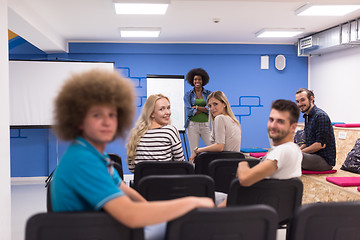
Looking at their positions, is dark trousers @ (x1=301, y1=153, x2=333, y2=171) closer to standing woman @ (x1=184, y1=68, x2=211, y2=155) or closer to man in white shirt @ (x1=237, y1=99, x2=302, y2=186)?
man in white shirt @ (x1=237, y1=99, x2=302, y2=186)

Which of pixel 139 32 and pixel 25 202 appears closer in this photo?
pixel 25 202

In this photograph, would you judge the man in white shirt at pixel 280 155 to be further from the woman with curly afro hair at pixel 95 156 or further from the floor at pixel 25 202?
the floor at pixel 25 202

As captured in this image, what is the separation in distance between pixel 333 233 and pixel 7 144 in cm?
258

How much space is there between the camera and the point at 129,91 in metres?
1.25

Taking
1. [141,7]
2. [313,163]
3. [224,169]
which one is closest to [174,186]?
[224,169]

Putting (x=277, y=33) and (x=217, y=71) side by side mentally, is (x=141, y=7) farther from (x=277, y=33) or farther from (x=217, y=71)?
(x=217, y=71)

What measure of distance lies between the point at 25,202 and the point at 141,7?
297cm

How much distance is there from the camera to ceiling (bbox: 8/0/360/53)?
13.6ft

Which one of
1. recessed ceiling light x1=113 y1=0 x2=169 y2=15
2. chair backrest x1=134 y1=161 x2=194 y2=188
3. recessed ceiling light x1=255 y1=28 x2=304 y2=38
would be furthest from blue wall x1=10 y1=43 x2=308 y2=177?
chair backrest x1=134 y1=161 x2=194 y2=188

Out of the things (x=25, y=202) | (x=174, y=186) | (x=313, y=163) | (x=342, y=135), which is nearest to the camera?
(x=174, y=186)

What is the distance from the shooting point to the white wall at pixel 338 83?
220 inches

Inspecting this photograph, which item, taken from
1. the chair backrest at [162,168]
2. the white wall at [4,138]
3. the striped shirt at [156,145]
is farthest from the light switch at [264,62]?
the white wall at [4,138]

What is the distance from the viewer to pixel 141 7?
4.24 m

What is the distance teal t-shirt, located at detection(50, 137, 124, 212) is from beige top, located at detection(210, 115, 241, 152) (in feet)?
7.23
